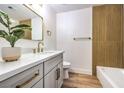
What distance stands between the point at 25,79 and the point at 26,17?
135 cm

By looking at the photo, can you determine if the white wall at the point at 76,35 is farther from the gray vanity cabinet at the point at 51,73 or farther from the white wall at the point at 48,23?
the gray vanity cabinet at the point at 51,73

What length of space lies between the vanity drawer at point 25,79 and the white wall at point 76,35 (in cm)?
251

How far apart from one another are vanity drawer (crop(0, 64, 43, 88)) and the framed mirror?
0.92 metres

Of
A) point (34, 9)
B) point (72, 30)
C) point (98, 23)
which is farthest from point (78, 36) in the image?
point (34, 9)

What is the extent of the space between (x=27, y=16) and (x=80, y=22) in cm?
198

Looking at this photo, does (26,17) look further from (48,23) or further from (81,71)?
(81,71)

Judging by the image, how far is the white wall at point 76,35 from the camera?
3.41 meters

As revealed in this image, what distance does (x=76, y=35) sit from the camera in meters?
3.60

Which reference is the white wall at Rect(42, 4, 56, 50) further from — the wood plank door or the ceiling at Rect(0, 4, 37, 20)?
the wood plank door

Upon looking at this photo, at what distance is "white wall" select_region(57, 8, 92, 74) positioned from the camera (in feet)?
11.2

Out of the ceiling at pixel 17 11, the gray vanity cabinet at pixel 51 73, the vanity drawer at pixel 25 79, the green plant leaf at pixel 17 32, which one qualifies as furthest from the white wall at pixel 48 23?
the vanity drawer at pixel 25 79

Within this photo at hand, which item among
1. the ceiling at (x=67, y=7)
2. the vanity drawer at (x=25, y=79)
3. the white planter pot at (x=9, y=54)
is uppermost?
the ceiling at (x=67, y=7)

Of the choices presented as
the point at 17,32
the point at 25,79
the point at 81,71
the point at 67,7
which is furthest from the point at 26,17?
the point at 81,71
